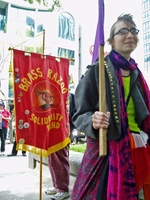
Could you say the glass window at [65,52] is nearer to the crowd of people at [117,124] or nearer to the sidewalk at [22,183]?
the sidewalk at [22,183]

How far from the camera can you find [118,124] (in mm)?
1213

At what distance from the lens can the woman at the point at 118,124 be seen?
119cm

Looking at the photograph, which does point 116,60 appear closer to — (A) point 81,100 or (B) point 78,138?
(A) point 81,100

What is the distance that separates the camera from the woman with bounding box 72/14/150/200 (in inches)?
46.8

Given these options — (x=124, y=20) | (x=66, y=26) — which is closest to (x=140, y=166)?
(x=124, y=20)

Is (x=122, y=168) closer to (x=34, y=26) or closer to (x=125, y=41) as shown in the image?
(x=125, y=41)

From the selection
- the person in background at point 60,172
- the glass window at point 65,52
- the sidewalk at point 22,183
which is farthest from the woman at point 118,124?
the glass window at point 65,52

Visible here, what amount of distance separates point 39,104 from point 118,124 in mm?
1712

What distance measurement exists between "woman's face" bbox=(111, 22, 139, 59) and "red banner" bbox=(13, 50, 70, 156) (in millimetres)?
1498

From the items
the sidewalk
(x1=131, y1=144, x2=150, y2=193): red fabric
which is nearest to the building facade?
the sidewalk

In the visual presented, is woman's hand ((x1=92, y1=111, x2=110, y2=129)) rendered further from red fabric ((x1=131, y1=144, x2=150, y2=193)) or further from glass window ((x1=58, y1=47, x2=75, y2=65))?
glass window ((x1=58, y1=47, x2=75, y2=65))

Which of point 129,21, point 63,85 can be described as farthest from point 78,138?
point 129,21

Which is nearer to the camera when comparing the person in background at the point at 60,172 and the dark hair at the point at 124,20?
the dark hair at the point at 124,20

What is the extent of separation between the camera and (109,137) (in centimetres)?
121
